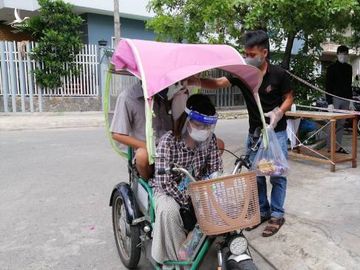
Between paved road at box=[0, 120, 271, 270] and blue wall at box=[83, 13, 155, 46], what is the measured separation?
27.6 feet

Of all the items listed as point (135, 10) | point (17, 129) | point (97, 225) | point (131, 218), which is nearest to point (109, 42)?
point (135, 10)

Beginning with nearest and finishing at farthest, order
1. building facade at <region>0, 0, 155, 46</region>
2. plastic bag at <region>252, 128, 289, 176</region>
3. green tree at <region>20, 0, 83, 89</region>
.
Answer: plastic bag at <region>252, 128, 289, 176</region> < green tree at <region>20, 0, 83, 89</region> < building facade at <region>0, 0, 155, 46</region>

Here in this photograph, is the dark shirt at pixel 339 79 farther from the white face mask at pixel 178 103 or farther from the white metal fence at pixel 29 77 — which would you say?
the white metal fence at pixel 29 77

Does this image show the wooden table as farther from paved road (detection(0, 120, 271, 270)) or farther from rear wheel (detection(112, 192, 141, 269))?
rear wheel (detection(112, 192, 141, 269))

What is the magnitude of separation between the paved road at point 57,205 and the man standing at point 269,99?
1.39 meters

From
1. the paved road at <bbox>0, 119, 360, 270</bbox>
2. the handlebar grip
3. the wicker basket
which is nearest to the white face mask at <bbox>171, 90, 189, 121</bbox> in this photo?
the handlebar grip

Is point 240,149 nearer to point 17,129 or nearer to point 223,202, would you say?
point 223,202

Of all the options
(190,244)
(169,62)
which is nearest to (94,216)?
(190,244)

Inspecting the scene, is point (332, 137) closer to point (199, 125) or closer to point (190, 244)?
point (199, 125)

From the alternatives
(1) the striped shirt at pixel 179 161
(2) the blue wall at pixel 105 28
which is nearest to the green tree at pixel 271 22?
(1) the striped shirt at pixel 179 161

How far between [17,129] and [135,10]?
290 inches

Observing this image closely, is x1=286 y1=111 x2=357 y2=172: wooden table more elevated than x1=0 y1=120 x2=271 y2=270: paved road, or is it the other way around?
x1=286 y1=111 x2=357 y2=172: wooden table

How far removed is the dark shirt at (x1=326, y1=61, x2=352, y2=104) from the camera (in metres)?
7.58

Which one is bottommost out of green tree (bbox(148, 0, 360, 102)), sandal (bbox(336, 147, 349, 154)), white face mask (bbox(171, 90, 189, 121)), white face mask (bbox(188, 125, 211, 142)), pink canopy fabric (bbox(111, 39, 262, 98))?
sandal (bbox(336, 147, 349, 154))
